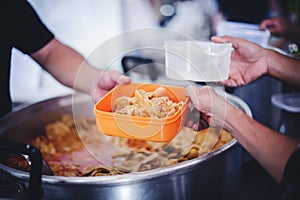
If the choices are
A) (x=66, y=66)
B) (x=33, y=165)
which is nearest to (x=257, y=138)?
(x=33, y=165)

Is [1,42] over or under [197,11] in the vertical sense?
over

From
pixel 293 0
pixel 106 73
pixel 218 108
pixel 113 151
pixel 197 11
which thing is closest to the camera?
pixel 218 108

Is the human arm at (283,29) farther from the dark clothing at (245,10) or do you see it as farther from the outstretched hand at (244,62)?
the outstretched hand at (244,62)

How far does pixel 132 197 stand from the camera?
4.06ft

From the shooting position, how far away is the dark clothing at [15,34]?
1601mm

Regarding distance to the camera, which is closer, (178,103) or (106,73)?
(178,103)

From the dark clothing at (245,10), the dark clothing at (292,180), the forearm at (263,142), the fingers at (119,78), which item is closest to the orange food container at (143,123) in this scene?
the fingers at (119,78)

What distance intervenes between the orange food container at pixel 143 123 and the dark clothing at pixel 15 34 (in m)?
0.61

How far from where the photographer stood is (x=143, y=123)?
112cm

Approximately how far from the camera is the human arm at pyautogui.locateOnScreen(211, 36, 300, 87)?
1577mm

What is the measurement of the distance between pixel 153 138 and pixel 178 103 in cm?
14

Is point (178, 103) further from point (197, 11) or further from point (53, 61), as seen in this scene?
point (197, 11)

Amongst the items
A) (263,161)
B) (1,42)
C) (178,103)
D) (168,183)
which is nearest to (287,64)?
(263,161)

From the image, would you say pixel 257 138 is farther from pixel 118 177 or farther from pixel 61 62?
pixel 61 62
